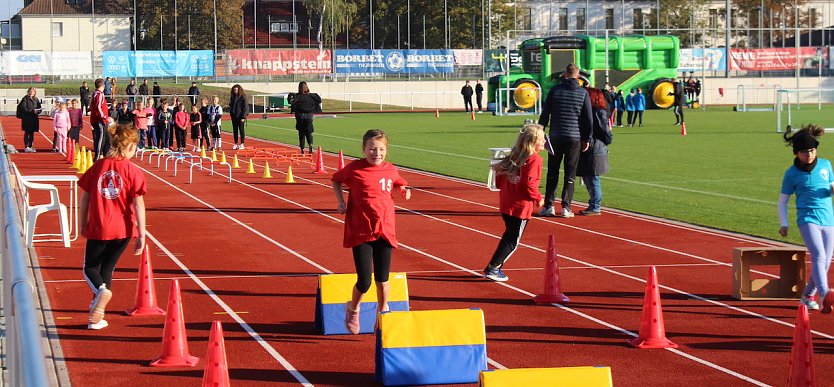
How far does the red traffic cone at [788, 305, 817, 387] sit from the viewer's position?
291 inches

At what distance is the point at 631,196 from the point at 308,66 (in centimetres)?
5361

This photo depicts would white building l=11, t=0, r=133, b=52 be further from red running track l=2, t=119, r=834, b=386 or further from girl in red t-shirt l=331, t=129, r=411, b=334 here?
girl in red t-shirt l=331, t=129, r=411, b=334

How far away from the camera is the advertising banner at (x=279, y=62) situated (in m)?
70.9

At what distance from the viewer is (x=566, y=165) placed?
17734 mm

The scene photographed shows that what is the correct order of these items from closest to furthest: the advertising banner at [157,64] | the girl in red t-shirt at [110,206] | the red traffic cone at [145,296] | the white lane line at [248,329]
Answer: the white lane line at [248,329], the girl in red t-shirt at [110,206], the red traffic cone at [145,296], the advertising banner at [157,64]

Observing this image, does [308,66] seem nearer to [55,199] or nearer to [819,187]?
[55,199]

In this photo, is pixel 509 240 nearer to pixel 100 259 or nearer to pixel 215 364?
pixel 100 259

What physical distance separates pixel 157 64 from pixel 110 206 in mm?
59773

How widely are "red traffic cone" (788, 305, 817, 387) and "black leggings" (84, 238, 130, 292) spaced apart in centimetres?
535

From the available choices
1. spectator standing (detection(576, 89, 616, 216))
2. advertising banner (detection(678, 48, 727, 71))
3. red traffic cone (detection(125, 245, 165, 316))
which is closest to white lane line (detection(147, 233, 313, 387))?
red traffic cone (detection(125, 245, 165, 316))

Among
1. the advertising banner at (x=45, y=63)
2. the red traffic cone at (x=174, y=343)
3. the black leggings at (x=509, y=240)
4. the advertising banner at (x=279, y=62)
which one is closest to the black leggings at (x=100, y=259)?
the red traffic cone at (x=174, y=343)

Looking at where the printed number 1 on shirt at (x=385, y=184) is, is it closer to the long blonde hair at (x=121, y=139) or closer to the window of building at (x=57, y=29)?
the long blonde hair at (x=121, y=139)

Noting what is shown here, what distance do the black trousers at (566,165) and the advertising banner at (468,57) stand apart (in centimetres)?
6077

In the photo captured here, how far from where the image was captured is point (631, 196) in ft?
68.1
